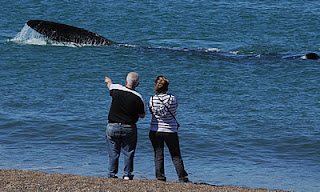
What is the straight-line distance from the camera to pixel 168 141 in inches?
413

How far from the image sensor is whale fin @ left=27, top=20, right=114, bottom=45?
27845mm

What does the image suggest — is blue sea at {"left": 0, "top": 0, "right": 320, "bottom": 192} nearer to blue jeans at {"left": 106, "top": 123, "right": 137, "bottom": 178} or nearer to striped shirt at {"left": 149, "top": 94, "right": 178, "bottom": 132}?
blue jeans at {"left": 106, "top": 123, "right": 137, "bottom": 178}

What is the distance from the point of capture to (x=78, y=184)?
31.7ft

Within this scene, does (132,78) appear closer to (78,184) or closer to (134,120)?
(134,120)

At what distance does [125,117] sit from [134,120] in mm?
169

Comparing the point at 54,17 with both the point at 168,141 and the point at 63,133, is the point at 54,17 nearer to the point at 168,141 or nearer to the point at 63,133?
the point at 63,133

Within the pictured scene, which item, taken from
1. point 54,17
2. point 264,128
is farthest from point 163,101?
point 54,17

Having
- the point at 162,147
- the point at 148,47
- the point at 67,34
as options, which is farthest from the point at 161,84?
the point at 67,34

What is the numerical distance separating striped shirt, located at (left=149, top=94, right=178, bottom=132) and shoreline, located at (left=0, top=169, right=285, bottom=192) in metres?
0.91

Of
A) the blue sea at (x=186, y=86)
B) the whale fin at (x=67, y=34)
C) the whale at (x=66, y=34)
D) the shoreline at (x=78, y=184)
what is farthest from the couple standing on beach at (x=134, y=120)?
the whale fin at (x=67, y=34)

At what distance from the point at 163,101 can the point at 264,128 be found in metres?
6.66

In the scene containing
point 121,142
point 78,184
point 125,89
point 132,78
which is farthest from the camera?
point 121,142

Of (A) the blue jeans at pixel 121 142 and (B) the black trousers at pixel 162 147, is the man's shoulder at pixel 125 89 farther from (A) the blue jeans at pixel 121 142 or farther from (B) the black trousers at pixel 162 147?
(B) the black trousers at pixel 162 147

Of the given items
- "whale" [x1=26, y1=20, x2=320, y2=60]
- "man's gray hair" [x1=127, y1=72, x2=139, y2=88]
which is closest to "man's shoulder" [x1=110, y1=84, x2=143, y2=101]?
"man's gray hair" [x1=127, y1=72, x2=139, y2=88]
